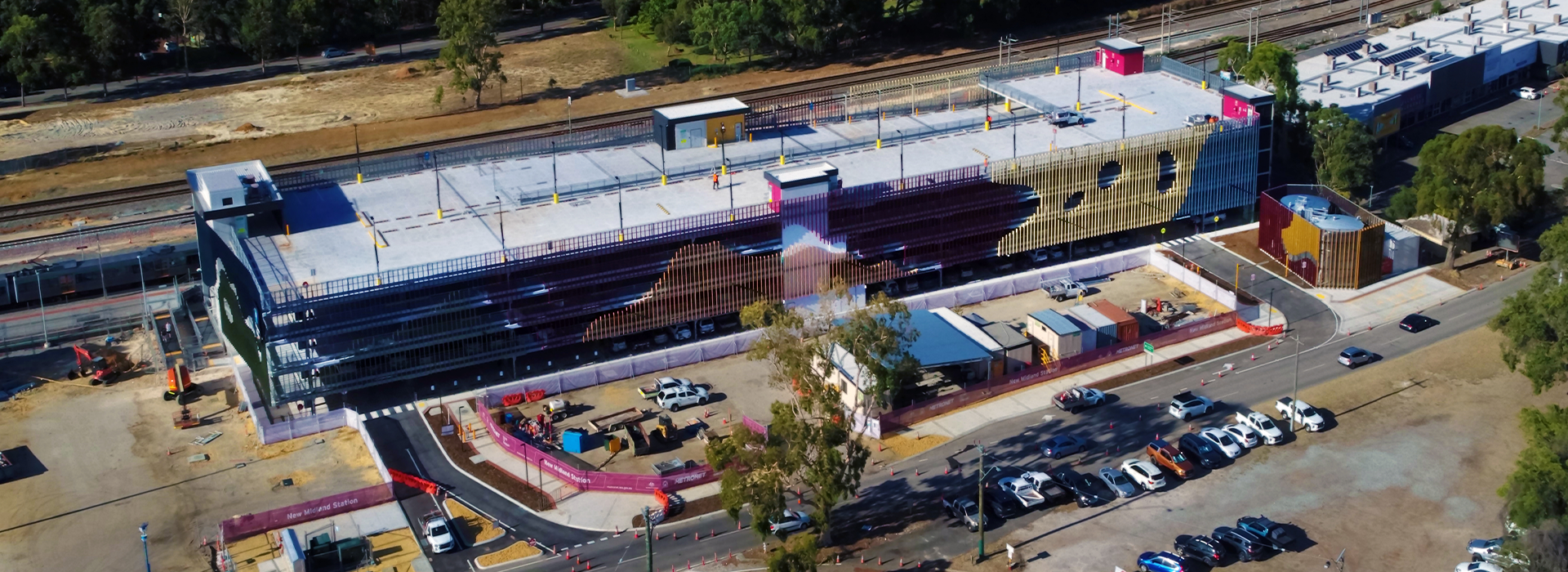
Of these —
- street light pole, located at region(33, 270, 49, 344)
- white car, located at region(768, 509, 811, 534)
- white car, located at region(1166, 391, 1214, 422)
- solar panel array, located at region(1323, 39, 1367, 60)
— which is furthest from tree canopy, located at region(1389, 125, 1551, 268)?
street light pole, located at region(33, 270, 49, 344)

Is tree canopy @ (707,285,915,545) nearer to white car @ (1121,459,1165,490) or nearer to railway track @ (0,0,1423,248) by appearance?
white car @ (1121,459,1165,490)

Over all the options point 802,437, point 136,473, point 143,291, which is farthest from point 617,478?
point 143,291

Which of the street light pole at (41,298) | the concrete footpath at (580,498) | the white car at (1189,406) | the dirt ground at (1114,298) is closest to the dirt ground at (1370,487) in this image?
the white car at (1189,406)

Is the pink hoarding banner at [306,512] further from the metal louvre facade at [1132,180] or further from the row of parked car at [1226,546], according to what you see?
the metal louvre facade at [1132,180]

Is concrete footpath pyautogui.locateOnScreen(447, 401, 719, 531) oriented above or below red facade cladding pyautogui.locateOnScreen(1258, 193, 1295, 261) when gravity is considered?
below

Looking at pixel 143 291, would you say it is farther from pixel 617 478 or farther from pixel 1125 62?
pixel 1125 62

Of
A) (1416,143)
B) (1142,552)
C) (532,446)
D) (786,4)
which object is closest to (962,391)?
(1142,552)

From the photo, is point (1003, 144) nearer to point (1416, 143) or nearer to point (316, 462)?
point (1416, 143)
